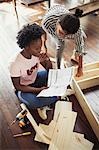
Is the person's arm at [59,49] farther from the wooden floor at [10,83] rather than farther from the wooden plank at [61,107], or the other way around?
the wooden plank at [61,107]

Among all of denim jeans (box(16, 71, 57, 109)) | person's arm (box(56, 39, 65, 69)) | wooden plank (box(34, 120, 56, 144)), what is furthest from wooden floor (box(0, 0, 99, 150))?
person's arm (box(56, 39, 65, 69))

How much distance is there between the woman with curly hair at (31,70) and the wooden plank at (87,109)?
8.2 inches

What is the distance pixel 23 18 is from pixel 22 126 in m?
1.91

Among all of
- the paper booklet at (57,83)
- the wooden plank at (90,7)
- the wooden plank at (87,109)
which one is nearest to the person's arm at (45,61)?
the paper booklet at (57,83)

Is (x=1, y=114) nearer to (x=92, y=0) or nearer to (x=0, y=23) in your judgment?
(x=0, y=23)

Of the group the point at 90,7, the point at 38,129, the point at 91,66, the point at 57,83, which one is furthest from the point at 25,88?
the point at 90,7

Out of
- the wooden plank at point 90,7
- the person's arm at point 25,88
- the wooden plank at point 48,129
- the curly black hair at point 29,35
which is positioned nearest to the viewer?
the curly black hair at point 29,35

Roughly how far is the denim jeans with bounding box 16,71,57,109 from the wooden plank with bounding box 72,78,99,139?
0.21m

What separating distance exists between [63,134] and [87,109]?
0.27 metres

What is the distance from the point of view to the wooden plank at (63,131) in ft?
5.33

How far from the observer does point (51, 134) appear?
1691 mm

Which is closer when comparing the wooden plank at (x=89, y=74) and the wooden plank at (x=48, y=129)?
the wooden plank at (x=48, y=129)

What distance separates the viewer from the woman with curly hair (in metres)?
1.46

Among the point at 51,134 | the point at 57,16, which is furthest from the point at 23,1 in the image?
the point at 51,134
